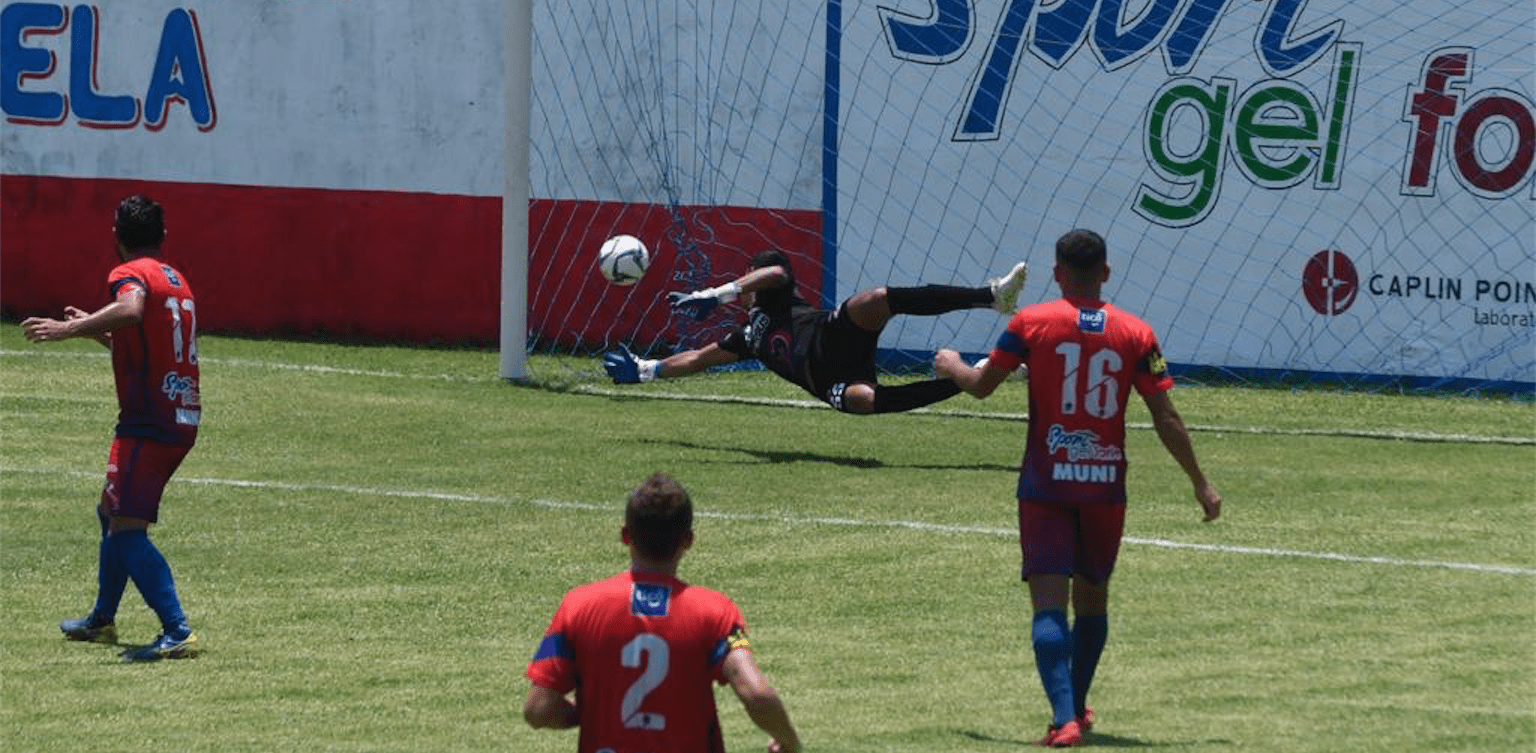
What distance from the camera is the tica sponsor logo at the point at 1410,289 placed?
64.9 feet

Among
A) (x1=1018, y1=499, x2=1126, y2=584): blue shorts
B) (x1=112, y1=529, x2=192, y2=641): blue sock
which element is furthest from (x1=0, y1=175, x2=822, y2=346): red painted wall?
(x1=1018, y1=499, x2=1126, y2=584): blue shorts

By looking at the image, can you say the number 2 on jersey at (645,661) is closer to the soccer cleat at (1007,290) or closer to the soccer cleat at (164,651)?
the soccer cleat at (164,651)

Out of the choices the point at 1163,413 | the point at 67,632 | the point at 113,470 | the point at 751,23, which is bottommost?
the point at 67,632

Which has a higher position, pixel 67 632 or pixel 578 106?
pixel 578 106

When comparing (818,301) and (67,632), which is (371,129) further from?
(67,632)

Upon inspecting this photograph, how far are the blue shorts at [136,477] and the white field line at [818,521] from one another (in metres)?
4.26

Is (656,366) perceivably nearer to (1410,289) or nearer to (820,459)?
(820,459)

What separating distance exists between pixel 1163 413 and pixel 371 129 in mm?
15593

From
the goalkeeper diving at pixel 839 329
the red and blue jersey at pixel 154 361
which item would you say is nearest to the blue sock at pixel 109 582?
the red and blue jersey at pixel 154 361

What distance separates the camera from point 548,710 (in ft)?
18.7

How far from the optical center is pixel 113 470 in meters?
10.5

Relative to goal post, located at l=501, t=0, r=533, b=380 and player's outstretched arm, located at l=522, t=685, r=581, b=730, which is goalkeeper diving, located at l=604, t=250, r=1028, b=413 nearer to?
goal post, located at l=501, t=0, r=533, b=380

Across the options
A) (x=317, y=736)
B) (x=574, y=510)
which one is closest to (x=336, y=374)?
(x=574, y=510)

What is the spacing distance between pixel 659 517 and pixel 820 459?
10.9 metres
